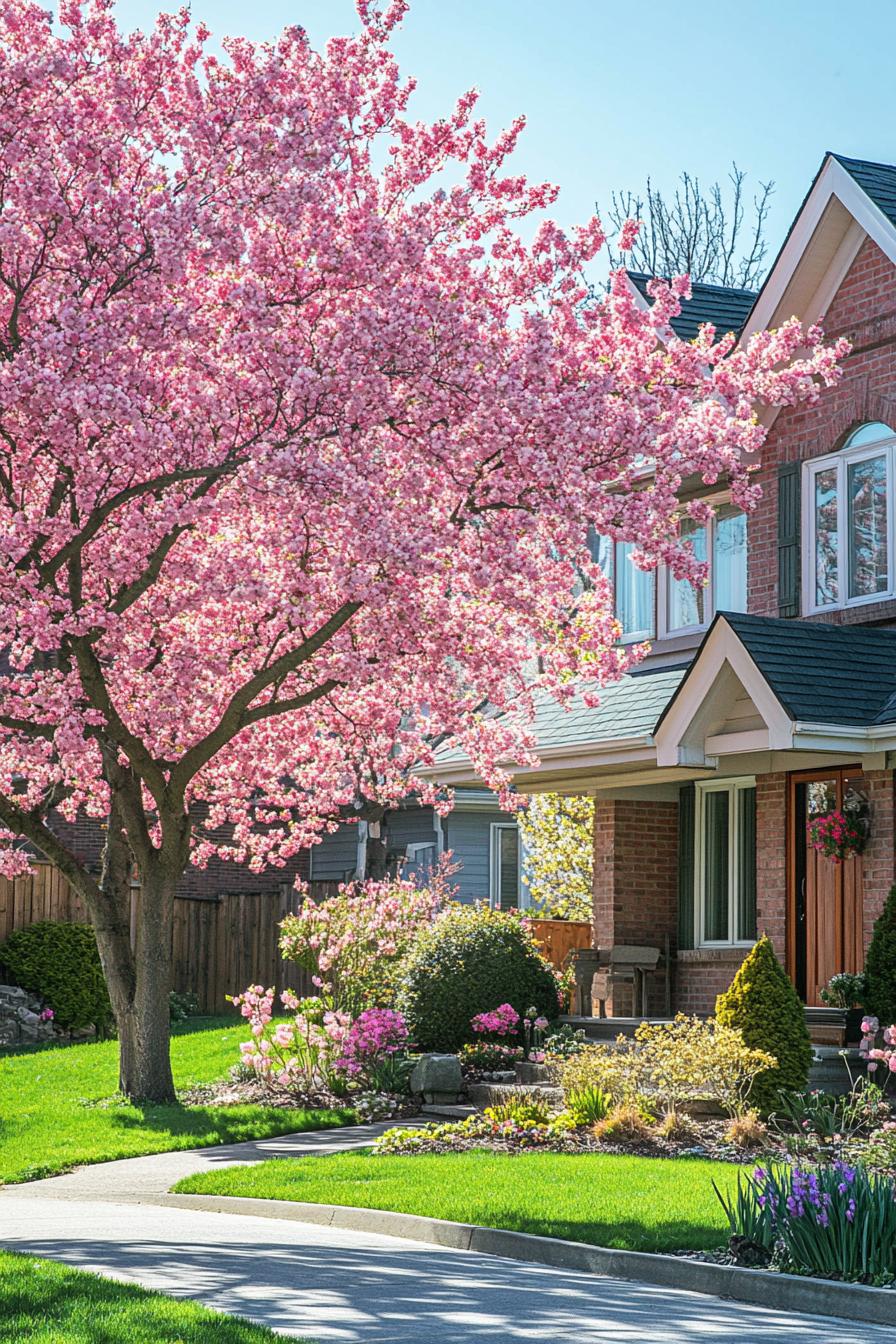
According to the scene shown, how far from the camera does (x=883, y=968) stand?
1555 centimetres

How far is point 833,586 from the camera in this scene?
18.2 metres

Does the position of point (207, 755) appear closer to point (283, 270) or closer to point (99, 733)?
point (99, 733)

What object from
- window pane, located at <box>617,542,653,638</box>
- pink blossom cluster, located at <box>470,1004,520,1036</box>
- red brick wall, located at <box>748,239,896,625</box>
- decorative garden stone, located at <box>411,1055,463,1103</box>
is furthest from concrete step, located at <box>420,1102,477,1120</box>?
window pane, located at <box>617,542,653,638</box>

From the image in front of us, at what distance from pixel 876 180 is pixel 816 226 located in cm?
76

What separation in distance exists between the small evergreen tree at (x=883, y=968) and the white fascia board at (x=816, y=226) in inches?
252

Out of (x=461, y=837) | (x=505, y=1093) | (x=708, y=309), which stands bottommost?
(x=505, y=1093)

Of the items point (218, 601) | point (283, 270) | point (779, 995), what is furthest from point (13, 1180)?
point (283, 270)

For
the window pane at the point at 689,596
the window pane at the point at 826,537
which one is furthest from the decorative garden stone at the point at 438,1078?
the window pane at the point at 689,596

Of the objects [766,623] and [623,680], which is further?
[623,680]

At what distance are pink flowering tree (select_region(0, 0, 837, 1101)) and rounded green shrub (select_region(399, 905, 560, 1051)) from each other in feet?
11.2

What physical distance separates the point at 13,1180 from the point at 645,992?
314 inches

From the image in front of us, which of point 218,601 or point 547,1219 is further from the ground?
point 218,601

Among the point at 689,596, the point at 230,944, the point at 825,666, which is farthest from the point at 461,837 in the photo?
the point at 825,666

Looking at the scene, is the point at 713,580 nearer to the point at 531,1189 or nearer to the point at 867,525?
the point at 867,525
